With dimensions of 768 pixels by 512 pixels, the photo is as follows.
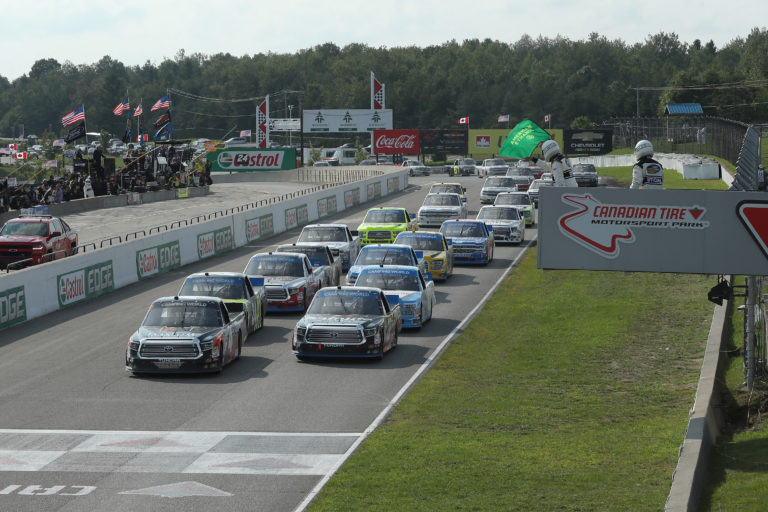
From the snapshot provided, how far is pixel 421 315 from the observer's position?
2658cm

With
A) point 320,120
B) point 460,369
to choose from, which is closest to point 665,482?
point 460,369

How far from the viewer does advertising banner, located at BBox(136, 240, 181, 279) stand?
36.2 meters

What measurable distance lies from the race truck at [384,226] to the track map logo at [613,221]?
2436cm

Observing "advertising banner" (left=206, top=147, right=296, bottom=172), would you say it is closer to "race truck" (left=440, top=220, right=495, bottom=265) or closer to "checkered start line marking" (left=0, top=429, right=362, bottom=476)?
"race truck" (left=440, top=220, right=495, bottom=265)

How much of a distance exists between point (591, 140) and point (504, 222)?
6668 cm

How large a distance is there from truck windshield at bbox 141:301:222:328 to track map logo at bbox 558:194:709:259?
341 inches

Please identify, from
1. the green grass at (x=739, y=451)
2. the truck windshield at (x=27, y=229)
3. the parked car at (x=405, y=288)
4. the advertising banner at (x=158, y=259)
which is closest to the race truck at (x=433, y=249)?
the parked car at (x=405, y=288)

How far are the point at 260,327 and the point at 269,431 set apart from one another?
9.68 m

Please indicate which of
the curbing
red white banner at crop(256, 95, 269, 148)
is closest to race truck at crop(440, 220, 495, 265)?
the curbing

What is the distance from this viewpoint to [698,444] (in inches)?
575

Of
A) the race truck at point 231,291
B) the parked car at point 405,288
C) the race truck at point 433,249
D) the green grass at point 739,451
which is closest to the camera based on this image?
the green grass at point 739,451

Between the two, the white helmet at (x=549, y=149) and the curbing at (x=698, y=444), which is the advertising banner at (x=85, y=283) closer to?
the curbing at (x=698, y=444)

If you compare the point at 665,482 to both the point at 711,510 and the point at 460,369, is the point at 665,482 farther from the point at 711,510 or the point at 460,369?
the point at 460,369

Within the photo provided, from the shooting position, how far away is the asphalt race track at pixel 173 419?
14.0 meters
